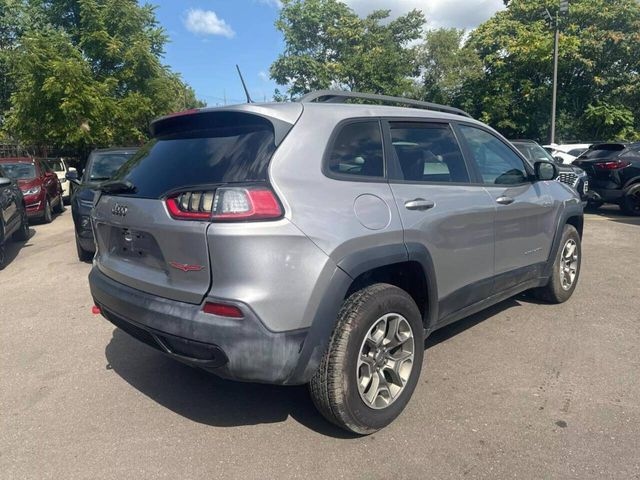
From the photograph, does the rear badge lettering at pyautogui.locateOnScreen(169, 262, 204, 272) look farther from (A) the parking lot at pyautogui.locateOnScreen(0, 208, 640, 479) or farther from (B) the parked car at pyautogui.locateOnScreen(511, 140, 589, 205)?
(B) the parked car at pyautogui.locateOnScreen(511, 140, 589, 205)

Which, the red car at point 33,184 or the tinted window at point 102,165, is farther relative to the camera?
the red car at point 33,184

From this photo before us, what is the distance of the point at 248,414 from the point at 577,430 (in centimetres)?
192

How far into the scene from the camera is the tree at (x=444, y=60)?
37.5m

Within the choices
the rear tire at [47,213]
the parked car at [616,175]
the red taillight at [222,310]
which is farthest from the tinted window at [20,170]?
the parked car at [616,175]

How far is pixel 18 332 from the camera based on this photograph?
4508mm

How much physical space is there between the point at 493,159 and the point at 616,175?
9.01 metres

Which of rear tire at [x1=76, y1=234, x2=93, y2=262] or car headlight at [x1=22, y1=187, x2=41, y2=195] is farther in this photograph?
car headlight at [x1=22, y1=187, x2=41, y2=195]

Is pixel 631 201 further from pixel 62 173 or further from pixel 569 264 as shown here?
pixel 62 173

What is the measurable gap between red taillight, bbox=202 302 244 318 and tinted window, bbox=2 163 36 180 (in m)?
11.2

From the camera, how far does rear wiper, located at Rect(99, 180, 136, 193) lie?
2.89 m

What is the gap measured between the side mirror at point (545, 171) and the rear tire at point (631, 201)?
27.0ft

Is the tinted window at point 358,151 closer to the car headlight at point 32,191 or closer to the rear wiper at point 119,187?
the rear wiper at point 119,187

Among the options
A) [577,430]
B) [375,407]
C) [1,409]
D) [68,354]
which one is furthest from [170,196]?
[577,430]

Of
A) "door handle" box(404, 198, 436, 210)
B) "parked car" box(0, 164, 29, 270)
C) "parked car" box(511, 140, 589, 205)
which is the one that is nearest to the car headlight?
"parked car" box(0, 164, 29, 270)
